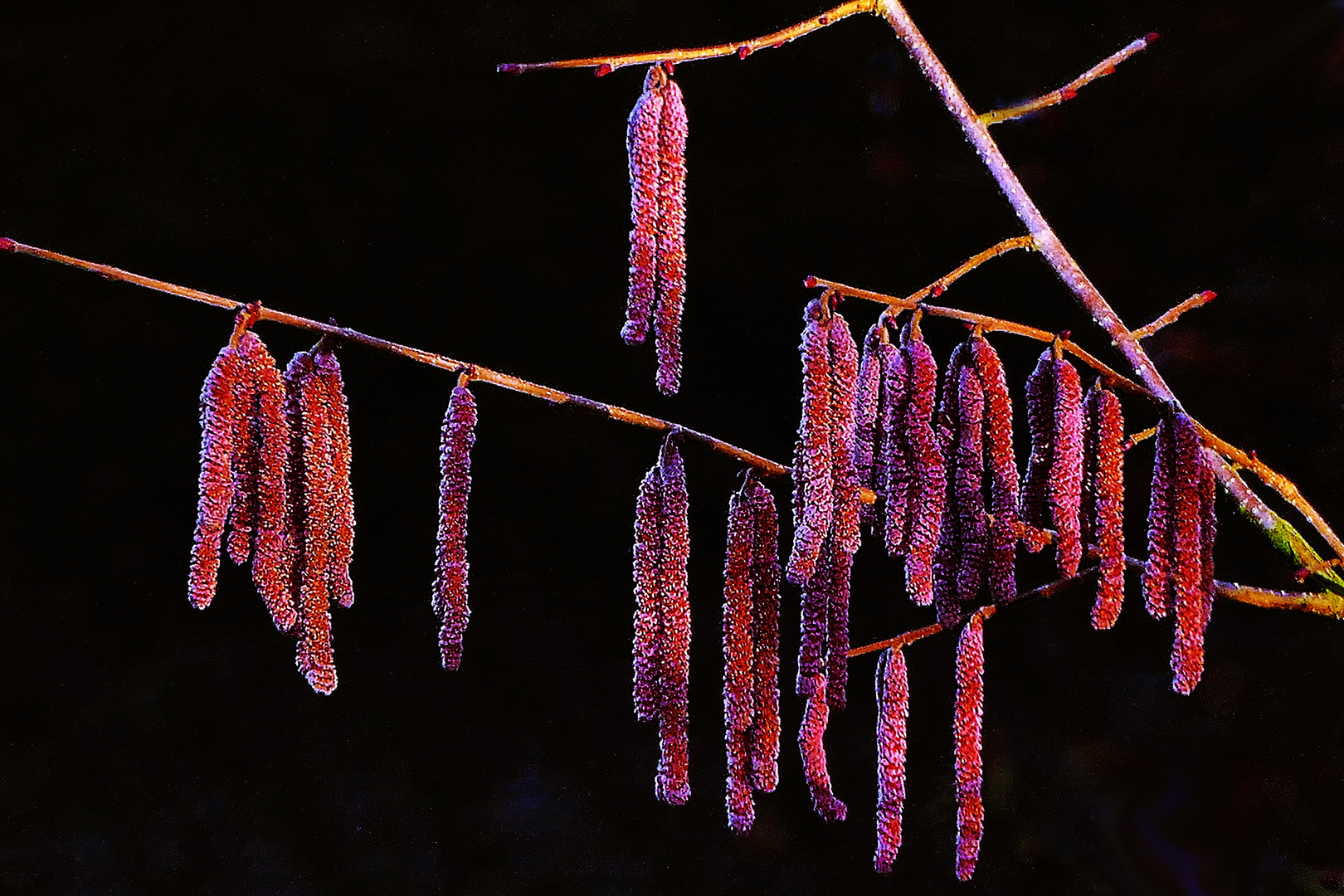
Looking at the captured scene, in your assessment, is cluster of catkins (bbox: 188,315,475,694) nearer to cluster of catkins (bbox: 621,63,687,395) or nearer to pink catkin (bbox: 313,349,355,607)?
pink catkin (bbox: 313,349,355,607)

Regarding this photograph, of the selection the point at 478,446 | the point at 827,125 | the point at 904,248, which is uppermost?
the point at 827,125

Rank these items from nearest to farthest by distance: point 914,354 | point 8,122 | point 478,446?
point 914,354
point 8,122
point 478,446

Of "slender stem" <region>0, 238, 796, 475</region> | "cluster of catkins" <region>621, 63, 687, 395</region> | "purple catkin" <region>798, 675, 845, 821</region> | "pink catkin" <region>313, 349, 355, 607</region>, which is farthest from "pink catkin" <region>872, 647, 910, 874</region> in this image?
"pink catkin" <region>313, 349, 355, 607</region>

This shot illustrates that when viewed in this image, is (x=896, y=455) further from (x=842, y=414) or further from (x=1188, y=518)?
(x=1188, y=518)

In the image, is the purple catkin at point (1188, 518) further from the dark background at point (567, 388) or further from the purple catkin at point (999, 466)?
the dark background at point (567, 388)

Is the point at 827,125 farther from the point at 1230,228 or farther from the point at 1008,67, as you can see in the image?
the point at 1230,228

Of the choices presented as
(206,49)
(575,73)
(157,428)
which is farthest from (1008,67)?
(157,428)

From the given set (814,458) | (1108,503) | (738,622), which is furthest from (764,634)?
(1108,503)
